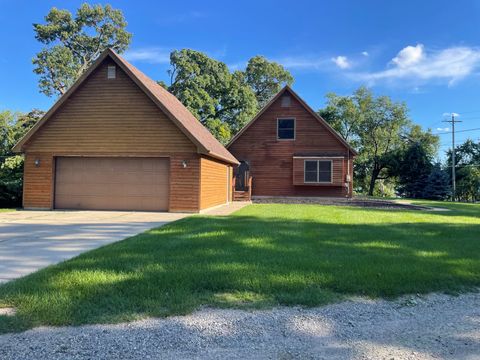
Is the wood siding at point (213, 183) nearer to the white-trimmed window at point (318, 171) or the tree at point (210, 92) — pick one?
the white-trimmed window at point (318, 171)

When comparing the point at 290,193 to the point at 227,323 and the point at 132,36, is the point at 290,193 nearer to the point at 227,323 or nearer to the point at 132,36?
the point at 227,323

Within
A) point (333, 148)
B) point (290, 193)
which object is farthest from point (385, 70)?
point (290, 193)

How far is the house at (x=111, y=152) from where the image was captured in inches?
540

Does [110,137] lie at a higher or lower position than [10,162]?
higher

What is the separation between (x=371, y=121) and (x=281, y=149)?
18.6 metres

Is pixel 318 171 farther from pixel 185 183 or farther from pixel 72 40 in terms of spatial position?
pixel 72 40

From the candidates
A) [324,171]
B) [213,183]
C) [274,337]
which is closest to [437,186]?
[324,171]

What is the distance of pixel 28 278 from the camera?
4.65 m

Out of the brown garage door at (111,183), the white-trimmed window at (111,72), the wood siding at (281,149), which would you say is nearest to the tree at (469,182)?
the wood siding at (281,149)

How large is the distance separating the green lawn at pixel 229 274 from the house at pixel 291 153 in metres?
14.6

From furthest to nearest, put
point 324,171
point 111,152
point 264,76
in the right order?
point 264,76 → point 324,171 → point 111,152

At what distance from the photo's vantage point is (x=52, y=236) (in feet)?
26.6

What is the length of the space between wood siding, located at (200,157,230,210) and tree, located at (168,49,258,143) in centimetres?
1248

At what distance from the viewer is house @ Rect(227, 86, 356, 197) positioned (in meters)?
22.4
